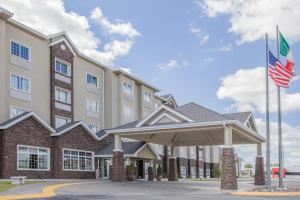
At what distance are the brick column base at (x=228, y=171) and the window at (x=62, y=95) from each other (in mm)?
19286

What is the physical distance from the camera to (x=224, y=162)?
29.4 meters

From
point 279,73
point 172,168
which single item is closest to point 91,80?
point 172,168

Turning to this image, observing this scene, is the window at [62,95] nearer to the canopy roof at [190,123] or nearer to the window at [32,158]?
the window at [32,158]

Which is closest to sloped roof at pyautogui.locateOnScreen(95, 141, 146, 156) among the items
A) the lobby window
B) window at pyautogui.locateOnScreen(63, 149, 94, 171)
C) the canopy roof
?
window at pyautogui.locateOnScreen(63, 149, 94, 171)

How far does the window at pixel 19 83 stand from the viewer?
1471 inches

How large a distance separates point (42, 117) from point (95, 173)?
25.1ft

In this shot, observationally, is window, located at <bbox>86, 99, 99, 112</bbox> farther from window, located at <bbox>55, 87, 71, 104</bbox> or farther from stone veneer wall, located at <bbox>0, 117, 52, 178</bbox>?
stone veneer wall, located at <bbox>0, 117, 52, 178</bbox>

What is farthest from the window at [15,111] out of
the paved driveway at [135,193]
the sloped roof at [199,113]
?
the sloped roof at [199,113]

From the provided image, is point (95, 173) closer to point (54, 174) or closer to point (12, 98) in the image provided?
point (54, 174)

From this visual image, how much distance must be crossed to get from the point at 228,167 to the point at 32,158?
16.2 metres

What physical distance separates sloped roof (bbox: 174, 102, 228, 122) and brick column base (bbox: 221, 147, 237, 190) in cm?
228

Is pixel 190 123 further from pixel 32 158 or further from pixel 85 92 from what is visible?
pixel 85 92

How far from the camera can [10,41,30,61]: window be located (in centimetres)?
3741

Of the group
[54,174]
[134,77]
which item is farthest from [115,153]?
[134,77]
